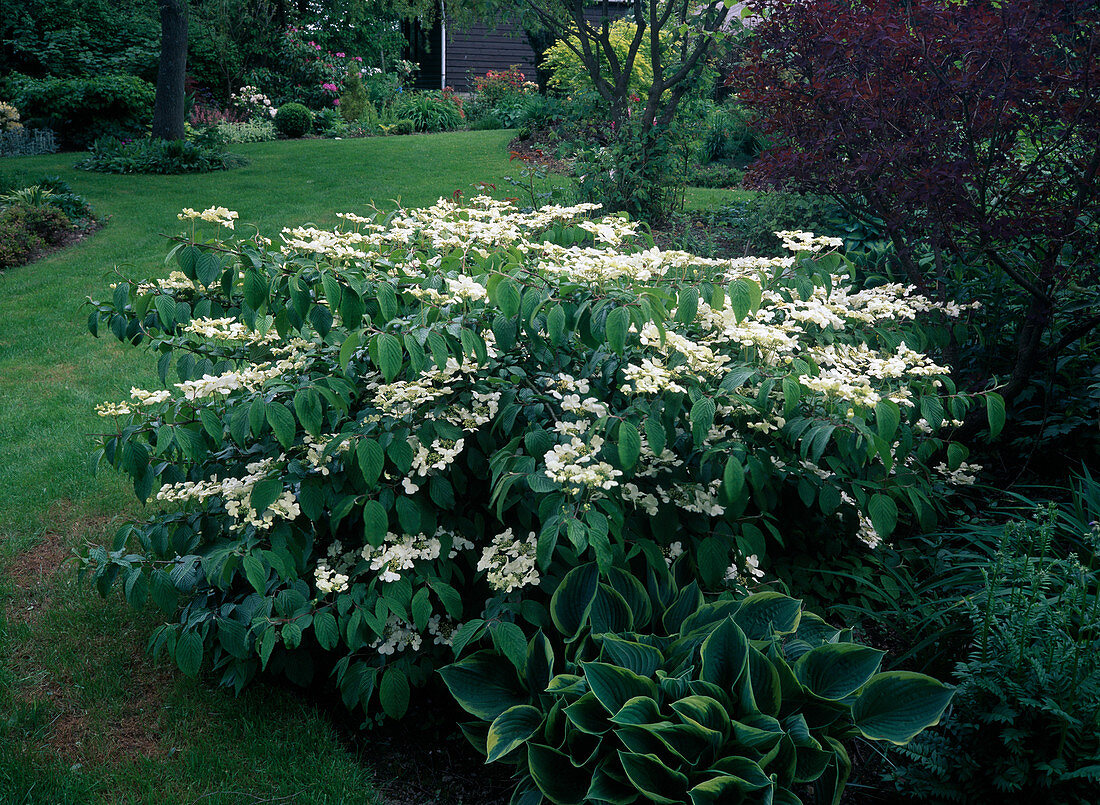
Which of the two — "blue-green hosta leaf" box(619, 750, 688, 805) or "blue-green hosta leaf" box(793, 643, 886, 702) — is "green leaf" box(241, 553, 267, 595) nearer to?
"blue-green hosta leaf" box(619, 750, 688, 805)

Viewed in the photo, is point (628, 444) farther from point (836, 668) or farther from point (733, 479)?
point (836, 668)

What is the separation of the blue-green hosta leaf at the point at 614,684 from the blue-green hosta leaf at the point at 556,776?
0.58ft

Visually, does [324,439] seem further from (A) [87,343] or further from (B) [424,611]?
(A) [87,343]

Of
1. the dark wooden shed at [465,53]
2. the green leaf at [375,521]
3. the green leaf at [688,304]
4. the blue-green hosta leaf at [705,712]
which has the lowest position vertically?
the blue-green hosta leaf at [705,712]

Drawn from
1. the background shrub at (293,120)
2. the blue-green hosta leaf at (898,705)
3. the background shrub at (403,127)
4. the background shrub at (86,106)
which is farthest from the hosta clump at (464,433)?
the background shrub at (403,127)

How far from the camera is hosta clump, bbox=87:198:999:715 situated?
2039mm

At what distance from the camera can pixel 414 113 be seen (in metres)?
16.2

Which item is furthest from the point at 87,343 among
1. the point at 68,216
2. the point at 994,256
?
the point at 994,256

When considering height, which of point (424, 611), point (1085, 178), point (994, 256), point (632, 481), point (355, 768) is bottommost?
point (355, 768)

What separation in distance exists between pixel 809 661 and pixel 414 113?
639 inches

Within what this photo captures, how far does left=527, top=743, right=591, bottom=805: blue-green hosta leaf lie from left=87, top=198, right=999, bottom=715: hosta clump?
0.41 metres

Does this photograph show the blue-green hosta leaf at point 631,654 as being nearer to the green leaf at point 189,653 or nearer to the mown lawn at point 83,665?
the mown lawn at point 83,665

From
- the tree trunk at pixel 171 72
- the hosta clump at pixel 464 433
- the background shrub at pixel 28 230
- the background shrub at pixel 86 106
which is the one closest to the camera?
the hosta clump at pixel 464 433

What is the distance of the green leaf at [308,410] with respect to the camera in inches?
81.0
